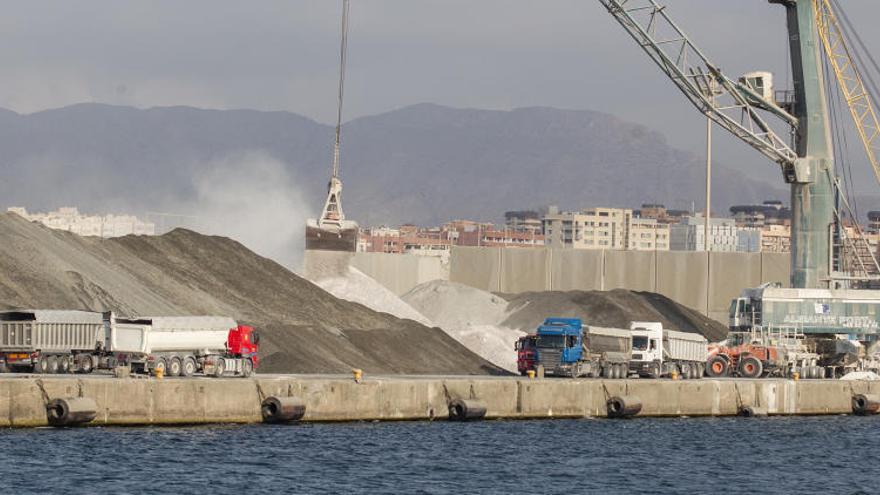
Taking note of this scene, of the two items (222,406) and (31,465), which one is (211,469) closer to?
(31,465)

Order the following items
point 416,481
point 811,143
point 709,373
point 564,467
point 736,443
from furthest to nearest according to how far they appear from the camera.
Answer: point 811,143 < point 709,373 < point 736,443 < point 564,467 < point 416,481

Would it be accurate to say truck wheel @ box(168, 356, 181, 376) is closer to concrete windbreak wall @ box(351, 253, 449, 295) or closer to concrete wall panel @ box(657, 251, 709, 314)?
concrete windbreak wall @ box(351, 253, 449, 295)

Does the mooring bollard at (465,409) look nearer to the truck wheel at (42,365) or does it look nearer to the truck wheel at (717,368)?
the truck wheel at (42,365)

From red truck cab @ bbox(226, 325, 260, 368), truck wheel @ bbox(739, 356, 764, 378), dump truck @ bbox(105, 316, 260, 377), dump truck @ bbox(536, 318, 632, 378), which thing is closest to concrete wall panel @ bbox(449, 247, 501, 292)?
truck wheel @ bbox(739, 356, 764, 378)

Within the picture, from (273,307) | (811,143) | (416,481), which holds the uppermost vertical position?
(811,143)

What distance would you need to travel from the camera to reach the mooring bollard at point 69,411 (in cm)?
5491

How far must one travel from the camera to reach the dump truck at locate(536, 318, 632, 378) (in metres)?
79.3

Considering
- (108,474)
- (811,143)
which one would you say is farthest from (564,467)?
(811,143)

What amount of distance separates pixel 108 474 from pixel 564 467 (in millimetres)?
15971

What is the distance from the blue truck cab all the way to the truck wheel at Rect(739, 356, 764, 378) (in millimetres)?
14139

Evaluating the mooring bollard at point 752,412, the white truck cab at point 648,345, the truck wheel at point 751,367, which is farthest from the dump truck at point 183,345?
the truck wheel at point 751,367

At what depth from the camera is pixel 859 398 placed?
84.3 meters

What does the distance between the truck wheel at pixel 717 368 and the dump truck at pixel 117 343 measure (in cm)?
3106

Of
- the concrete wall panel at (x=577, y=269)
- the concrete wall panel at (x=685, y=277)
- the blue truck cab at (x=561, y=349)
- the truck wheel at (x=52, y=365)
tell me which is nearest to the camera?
the truck wheel at (x=52, y=365)
